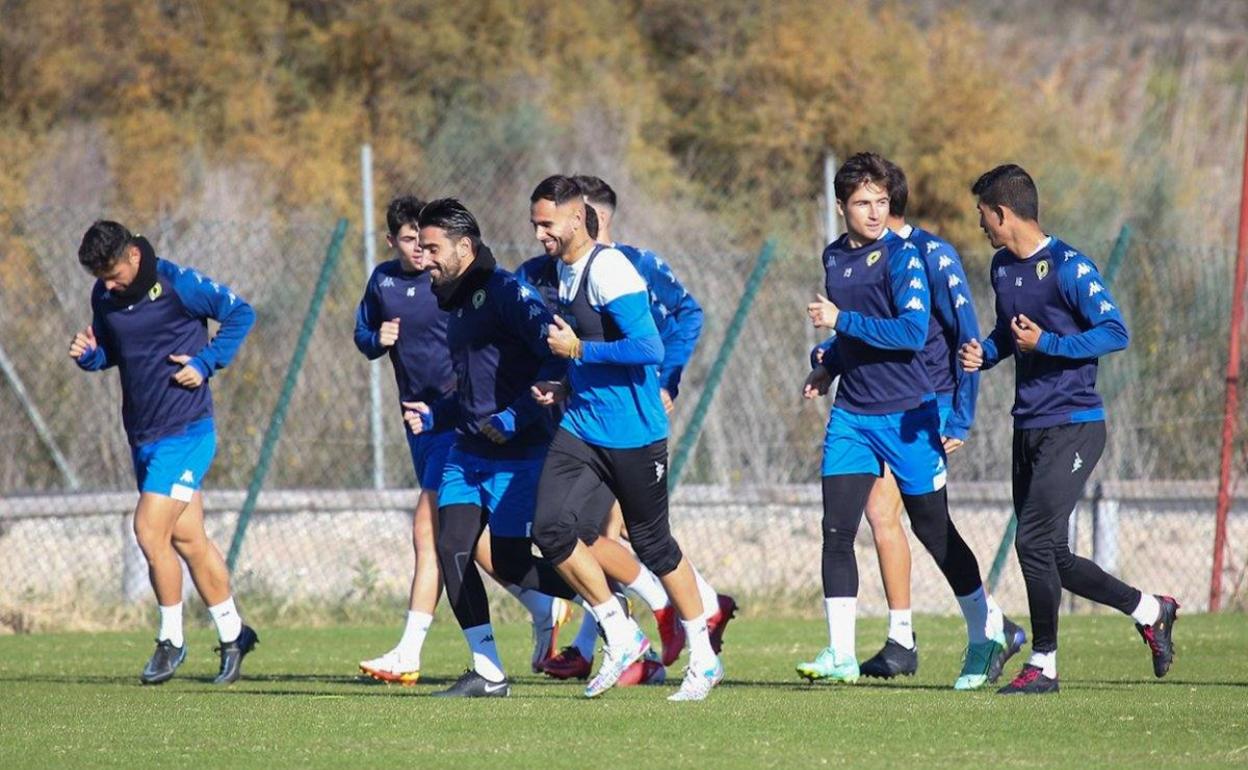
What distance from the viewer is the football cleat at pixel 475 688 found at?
851cm

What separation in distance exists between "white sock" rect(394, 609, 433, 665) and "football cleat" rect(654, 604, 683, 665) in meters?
1.09

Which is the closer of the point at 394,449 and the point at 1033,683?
the point at 1033,683

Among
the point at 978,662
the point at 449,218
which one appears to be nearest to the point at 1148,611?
the point at 978,662

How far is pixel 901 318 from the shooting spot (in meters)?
8.42

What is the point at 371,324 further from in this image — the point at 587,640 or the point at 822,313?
the point at 822,313

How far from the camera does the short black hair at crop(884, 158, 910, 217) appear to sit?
28.4ft

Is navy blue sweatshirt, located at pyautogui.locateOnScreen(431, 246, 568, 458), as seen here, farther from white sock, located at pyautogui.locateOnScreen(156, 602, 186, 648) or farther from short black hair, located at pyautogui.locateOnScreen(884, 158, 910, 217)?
white sock, located at pyautogui.locateOnScreen(156, 602, 186, 648)

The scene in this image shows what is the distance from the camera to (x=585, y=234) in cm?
802

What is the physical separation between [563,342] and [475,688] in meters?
1.79

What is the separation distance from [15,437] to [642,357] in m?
8.91

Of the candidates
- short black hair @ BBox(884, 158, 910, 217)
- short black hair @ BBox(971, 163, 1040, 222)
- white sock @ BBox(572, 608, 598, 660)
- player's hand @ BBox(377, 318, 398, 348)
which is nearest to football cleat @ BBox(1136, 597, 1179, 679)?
short black hair @ BBox(971, 163, 1040, 222)

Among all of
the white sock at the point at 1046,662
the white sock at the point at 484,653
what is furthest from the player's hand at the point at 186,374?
the white sock at the point at 1046,662

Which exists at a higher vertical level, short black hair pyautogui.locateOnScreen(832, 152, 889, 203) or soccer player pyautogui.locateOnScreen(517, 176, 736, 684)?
short black hair pyautogui.locateOnScreen(832, 152, 889, 203)

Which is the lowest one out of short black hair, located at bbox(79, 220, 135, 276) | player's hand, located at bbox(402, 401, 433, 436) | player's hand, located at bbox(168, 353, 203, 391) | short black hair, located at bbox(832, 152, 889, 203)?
player's hand, located at bbox(402, 401, 433, 436)
